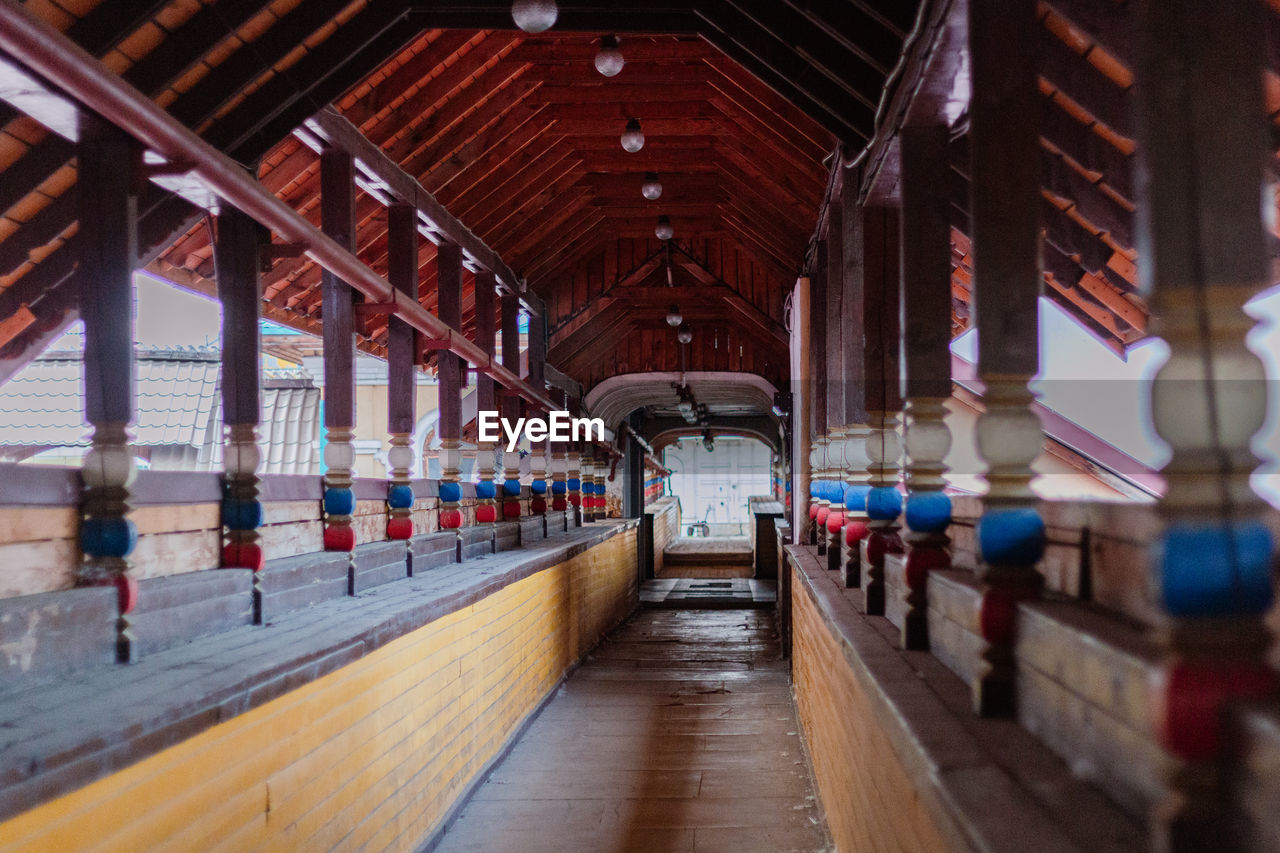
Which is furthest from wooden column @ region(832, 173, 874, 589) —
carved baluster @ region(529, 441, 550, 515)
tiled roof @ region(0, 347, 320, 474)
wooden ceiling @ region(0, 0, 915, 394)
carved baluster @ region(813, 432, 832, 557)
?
carved baluster @ region(529, 441, 550, 515)

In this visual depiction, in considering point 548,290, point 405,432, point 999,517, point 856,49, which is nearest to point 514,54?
point 405,432

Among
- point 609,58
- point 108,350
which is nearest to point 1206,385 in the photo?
point 108,350

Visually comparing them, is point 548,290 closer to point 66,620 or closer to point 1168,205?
point 66,620

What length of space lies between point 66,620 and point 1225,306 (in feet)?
9.12

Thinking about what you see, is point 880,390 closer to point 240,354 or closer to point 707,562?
point 240,354

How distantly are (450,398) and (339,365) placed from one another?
221 centimetres

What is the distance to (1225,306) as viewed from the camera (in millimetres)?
1306

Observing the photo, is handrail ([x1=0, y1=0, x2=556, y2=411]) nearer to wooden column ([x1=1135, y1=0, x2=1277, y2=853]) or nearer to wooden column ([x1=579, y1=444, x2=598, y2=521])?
wooden column ([x1=1135, y1=0, x2=1277, y2=853])

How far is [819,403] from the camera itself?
765 centimetres

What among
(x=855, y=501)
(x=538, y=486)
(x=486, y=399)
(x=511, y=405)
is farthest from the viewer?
(x=538, y=486)

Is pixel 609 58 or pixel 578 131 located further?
pixel 578 131

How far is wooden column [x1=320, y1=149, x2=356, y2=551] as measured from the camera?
4.86 metres

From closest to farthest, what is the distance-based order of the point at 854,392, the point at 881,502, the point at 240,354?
the point at 240,354, the point at 881,502, the point at 854,392

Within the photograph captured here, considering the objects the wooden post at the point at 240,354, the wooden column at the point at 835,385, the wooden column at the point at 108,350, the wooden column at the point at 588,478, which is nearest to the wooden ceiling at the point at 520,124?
the wooden post at the point at 240,354
